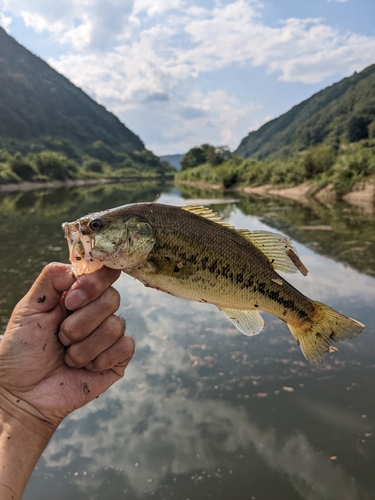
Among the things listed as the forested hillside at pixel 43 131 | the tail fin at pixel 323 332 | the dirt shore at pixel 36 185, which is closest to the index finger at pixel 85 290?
the tail fin at pixel 323 332

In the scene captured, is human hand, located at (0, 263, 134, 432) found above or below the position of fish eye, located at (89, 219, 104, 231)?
below

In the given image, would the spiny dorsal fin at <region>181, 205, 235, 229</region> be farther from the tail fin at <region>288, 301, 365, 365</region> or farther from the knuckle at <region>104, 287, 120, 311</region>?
the tail fin at <region>288, 301, 365, 365</region>

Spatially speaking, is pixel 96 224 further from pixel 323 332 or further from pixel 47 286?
pixel 323 332

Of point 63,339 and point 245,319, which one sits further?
point 245,319

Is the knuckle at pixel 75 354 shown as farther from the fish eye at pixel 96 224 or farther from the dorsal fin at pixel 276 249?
the dorsal fin at pixel 276 249

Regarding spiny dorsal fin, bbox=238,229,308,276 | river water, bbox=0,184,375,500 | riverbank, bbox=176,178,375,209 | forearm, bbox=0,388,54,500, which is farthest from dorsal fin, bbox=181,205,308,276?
riverbank, bbox=176,178,375,209

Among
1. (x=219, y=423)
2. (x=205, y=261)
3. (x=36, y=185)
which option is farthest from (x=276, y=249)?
(x=36, y=185)
